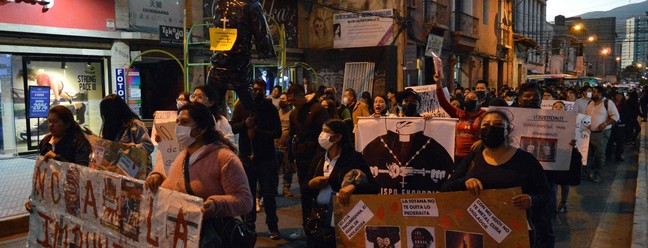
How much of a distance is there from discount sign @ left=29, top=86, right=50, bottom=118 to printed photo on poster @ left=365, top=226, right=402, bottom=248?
34.2ft

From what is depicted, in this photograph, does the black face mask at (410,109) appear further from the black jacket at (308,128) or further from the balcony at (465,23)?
the balcony at (465,23)

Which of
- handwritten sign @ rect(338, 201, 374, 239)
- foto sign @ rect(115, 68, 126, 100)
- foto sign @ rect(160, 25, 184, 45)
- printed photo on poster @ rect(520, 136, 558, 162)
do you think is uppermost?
foto sign @ rect(160, 25, 184, 45)

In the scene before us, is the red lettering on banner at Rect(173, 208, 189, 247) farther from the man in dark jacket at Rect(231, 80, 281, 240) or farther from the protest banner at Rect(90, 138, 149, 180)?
the man in dark jacket at Rect(231, 80, 281, 240)

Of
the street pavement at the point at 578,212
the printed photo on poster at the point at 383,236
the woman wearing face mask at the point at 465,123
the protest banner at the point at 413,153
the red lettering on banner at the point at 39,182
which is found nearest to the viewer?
the printed photo on poster at the point at 383,236

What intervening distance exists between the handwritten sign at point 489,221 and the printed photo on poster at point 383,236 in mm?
574

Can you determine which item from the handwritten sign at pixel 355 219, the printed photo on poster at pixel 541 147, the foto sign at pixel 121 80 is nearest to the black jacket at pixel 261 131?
the handwritten sign at pixel 355 219

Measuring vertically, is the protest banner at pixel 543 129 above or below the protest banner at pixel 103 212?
above

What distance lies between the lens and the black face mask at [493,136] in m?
3.62

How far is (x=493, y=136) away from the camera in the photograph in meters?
3.63

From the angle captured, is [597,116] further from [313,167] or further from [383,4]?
Result: [383,4]

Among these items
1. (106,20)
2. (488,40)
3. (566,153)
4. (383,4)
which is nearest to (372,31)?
(383,4)

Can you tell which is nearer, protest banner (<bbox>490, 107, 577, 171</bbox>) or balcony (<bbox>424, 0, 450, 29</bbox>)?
protest banner (<bbox>490, 107, 577, 171</bbox>)

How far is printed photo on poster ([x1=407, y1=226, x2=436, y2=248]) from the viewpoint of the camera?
3.72 metres

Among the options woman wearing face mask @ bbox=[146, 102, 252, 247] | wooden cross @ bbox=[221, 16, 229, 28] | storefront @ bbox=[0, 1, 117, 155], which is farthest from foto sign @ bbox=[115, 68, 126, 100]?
woman wearing face mask @ bbox=[146, 102, 252, 247]
